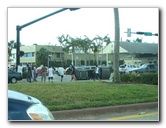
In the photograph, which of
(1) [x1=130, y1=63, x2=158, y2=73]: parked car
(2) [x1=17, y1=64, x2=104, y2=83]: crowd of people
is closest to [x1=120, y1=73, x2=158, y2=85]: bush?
(1) [x1=130, y1=63, x2=158, y2=73]: parked car

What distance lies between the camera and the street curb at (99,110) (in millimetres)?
4926

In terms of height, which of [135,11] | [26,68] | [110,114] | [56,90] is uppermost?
[135,11]

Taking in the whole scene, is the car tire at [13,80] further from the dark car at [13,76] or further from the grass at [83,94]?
the grass at [83,94]

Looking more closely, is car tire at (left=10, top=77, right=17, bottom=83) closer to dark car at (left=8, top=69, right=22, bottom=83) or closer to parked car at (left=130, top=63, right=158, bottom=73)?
dark car at (left=8, top=69, right=22, bottom=83)

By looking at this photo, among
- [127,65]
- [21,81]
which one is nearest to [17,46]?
[21,81]

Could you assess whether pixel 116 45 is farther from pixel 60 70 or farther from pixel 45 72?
pixel 45 72

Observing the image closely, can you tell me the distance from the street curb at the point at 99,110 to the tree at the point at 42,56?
2.85 ft

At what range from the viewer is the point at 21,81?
15.3ft

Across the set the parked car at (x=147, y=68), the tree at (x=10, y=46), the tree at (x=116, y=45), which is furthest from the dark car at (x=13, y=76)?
the parked car at (x=147, y=68)


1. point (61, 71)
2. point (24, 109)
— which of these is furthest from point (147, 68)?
point (24, 109)

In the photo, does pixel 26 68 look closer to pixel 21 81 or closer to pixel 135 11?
pixel 21 81

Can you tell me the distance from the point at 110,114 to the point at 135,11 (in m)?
1.87

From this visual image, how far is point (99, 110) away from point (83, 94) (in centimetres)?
43
